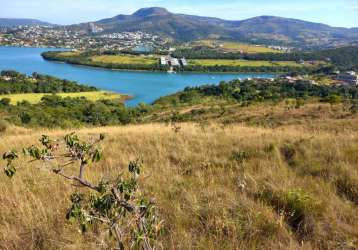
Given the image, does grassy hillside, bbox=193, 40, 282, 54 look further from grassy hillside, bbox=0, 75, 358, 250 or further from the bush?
grassy hillside, bbox=0, 75, 358, 250

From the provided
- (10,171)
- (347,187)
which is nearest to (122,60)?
(347,187)

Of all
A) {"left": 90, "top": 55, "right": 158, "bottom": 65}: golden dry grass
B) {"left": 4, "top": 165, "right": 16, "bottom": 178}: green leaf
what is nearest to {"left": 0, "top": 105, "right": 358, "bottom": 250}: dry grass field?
{"left": 4, "top": 165, "right": 16, "bottom": 178}: green leaf

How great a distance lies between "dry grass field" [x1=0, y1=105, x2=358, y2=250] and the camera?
7.59 feet

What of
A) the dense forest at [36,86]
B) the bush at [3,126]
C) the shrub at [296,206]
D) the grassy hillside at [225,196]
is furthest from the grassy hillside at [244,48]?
the shrub at [296,206]

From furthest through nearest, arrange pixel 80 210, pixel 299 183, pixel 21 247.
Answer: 1. pixel 299 183
2. pixel 21 247
3. pixel 80 210

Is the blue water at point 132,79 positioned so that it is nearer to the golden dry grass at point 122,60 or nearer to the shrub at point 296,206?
the golden dry grass at point 122,60

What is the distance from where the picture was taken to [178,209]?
2.65 metres

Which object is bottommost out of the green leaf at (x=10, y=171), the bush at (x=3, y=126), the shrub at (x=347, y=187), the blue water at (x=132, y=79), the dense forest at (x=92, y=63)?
the blue water at (x=132, y=79)

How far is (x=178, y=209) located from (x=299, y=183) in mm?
1294

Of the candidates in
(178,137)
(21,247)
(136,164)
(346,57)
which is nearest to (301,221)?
(136,164)

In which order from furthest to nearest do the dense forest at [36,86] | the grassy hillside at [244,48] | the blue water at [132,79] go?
the grassy hillside at [244,48], the blue water at [132,79], the dense forest at [36,86]

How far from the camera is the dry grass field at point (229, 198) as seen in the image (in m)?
2.31

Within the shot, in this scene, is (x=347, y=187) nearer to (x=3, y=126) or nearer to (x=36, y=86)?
(x=3, y=126)

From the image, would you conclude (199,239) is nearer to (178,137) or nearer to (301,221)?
(301,221)
